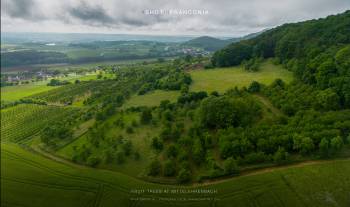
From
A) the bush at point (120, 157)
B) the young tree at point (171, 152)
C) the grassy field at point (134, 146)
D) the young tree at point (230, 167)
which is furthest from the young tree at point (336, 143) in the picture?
the bush at point (120, 157)

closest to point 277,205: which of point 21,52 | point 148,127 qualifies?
point 148,127

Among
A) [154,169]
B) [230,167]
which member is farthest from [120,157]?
[230,167]

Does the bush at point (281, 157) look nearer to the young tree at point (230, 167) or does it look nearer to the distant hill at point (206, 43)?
the young tree at point (230, 167)

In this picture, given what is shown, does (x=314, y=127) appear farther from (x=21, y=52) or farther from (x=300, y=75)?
(x=21, y=52)

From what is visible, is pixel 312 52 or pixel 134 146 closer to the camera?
pixel 134 146

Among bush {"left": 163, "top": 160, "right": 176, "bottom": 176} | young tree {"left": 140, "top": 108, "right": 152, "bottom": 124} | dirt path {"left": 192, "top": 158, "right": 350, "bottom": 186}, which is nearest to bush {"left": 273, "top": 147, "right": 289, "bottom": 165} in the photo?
dirt path {"left": 192, "top": 158, "right": 350, "bottom": 186}

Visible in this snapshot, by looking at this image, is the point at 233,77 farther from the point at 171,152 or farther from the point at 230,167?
the point at 230,167

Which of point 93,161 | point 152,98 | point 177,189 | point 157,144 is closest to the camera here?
point 177,189
